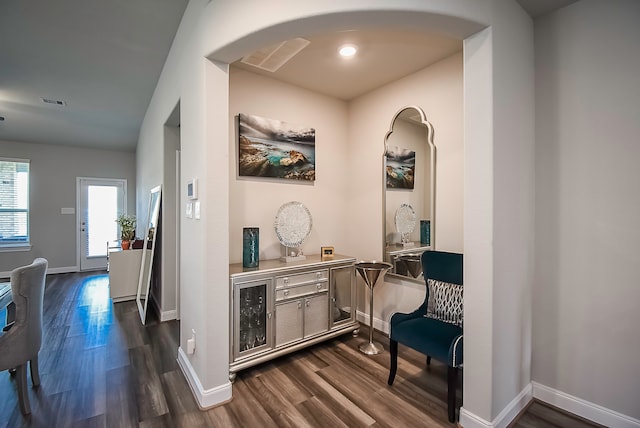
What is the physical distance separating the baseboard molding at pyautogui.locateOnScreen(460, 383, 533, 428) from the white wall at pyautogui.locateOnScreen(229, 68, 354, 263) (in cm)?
200

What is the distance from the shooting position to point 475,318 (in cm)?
170

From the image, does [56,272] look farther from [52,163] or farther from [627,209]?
[627,209]

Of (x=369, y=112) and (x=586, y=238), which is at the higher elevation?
(x=369, y=112)

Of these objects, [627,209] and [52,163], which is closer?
[627,209]

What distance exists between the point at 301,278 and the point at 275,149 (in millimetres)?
1328

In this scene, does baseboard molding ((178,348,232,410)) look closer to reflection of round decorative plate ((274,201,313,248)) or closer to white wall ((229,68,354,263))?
white wall ((229,68,354,263))

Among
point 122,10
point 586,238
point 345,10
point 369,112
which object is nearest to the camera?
point 345,10

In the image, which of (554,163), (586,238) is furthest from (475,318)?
(554,163)

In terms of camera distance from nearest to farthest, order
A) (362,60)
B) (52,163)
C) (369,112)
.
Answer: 1. (362,60)
2. (369,112)
3. (52,163)

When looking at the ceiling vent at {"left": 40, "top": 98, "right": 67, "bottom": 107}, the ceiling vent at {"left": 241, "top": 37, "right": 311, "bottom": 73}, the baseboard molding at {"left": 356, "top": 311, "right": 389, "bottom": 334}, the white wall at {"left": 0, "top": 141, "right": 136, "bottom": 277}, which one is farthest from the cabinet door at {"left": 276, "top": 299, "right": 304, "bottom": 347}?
the white wall at {"left": 0, "top": 141, "right": 136, "bottom": 277}

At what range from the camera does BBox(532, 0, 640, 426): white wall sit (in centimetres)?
172

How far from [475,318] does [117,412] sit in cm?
234

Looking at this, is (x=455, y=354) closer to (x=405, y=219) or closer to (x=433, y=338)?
(x=433, y=338)

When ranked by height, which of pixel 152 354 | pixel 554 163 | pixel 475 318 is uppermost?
pixel 554 163
